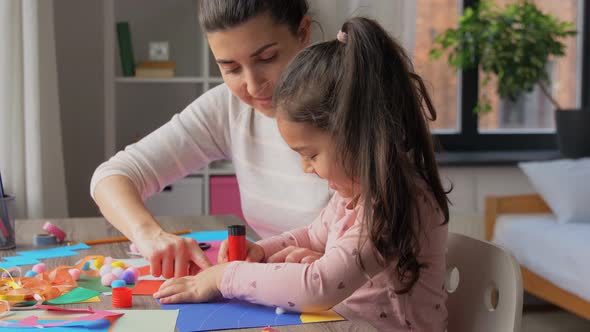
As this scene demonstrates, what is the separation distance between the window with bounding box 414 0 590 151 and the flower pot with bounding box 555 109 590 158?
42 cm

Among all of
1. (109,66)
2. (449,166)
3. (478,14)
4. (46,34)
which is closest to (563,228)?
(449,166)

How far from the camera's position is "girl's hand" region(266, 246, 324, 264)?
1266 mm

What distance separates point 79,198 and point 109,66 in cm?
59

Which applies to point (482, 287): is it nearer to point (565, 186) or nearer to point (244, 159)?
point (244, 159)

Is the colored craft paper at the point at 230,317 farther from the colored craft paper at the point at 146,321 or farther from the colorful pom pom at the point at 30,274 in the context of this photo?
the colorful pom pom at the point at 30,274

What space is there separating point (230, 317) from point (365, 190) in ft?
0.83

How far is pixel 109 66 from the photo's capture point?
2979 millimetres

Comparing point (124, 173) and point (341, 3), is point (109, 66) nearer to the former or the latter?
point (341, 3)

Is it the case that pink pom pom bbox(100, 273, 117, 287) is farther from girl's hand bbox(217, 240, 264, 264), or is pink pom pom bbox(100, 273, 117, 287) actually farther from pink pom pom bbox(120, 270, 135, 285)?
girl's hand bbox(217, 240, 264, 264)

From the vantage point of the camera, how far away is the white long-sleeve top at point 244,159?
1667 millimetres

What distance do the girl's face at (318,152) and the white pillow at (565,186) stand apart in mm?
2317

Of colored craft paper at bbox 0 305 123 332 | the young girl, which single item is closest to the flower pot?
the young girl

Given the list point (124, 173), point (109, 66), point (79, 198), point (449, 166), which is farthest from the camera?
point (449, 166)

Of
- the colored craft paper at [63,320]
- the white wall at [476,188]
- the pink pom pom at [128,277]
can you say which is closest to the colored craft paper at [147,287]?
the pink pom pom at [128,277]
